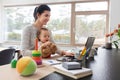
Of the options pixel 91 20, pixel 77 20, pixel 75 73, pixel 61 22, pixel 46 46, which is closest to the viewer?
pixel 75 73

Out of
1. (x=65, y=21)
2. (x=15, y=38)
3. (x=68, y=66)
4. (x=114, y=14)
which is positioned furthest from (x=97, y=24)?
(x=68, y=66)

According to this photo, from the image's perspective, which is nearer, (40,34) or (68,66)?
(68,66)

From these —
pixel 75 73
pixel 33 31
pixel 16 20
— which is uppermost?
pixel 16 20

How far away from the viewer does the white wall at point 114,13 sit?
337 cm

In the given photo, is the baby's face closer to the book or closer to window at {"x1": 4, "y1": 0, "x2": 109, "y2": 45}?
the book

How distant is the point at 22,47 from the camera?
1.59 m

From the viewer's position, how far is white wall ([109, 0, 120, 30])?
337 cm

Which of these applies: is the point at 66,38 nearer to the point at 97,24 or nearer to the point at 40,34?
the point at 97,24

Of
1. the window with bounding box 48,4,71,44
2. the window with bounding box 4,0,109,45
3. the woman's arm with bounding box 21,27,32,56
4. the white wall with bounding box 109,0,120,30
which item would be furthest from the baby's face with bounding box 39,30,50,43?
the window with bounding box 48,4,71,44

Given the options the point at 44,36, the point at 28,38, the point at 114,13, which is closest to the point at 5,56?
the point at 28,38

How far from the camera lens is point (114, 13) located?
3.40 metres

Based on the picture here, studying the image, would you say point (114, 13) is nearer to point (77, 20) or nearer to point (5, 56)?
point (77, 20)

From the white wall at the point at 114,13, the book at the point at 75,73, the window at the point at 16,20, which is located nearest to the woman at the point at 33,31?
the book at the point at 75,73

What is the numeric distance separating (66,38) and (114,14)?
4.51 feet
